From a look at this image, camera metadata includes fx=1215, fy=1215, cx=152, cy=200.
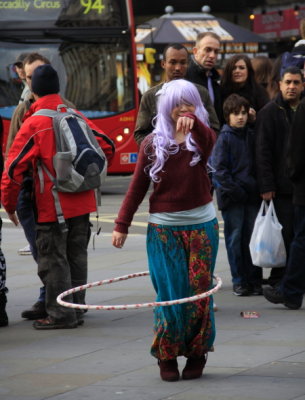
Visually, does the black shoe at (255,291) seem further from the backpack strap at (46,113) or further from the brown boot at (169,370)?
the brown boot at (169,370)

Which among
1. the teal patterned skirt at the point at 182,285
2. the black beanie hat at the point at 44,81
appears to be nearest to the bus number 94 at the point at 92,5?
the black beanie hat at the point at 44,81

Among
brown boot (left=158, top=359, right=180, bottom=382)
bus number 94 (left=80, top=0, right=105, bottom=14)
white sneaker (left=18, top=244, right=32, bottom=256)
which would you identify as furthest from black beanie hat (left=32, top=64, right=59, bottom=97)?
bus number 94 (left=80, top=0, right=105, bottom=14)

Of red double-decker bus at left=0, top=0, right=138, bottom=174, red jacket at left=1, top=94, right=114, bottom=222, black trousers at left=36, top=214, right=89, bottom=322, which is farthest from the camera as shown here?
red double-decker bus at left=0, top=0, right=138, bottom=174

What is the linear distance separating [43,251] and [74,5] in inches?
525

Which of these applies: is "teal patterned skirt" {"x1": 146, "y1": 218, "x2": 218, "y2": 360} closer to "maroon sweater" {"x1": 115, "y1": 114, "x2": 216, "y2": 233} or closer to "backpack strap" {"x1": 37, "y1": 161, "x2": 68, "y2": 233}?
"maroon sweater" {"x1": 115, "y1": 114, "x2": 216, "y2": 233}

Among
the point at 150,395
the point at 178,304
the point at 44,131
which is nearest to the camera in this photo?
the point at 150,395

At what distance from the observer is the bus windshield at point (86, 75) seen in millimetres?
20969

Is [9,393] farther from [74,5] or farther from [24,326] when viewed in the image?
[74,5]

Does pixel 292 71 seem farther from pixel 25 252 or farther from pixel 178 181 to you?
pixel 25 252

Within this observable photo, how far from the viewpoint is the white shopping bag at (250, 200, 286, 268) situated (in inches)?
365

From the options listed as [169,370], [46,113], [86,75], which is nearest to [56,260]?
[46,113]

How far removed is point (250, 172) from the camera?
960 centimetres

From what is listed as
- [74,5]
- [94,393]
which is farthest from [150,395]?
[74,5]

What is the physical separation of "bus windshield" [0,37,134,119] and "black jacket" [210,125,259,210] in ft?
38.1
